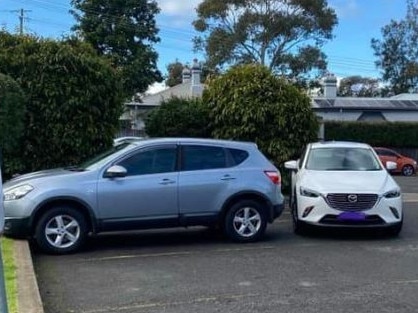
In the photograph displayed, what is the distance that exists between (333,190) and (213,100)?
6.27m

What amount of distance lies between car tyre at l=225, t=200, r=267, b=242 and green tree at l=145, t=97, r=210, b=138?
5.95 m

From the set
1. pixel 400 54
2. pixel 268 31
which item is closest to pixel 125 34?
pixel 268 31

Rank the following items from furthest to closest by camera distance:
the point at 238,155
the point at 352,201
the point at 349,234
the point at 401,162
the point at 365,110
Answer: the point at 365,110 → the point at 401,162 → the point at 349,234 → the point at 352,201 → the point at 238,155

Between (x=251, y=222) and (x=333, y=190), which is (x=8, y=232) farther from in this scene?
(x=333, y=190)

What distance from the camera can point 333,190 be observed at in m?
10.9

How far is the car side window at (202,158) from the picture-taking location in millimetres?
10344

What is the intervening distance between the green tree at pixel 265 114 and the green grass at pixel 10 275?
7.48 meters

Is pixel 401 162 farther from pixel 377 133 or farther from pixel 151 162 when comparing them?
pixel 151 162

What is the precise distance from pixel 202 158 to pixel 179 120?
592 centimetres

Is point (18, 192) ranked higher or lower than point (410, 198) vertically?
higher

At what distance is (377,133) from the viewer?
37.3 meters

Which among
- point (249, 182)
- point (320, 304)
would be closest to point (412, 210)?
point (249, 182)

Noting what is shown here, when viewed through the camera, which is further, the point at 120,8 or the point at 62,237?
the point at 120,8

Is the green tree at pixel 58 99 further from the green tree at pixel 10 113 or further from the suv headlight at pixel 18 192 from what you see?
the suv headlight at pixel 18 192
